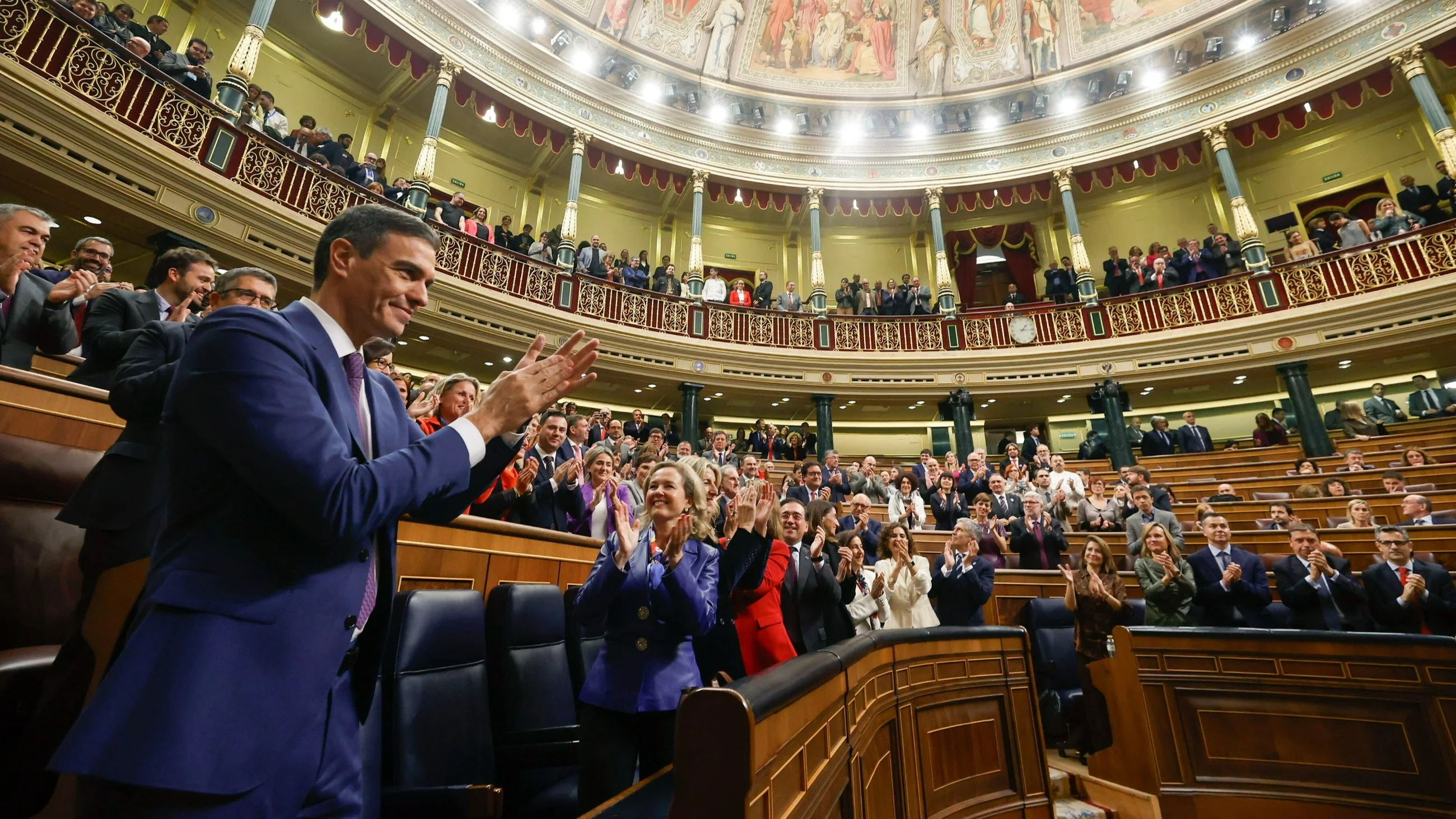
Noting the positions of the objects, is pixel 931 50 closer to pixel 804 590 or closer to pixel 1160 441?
pixel 1160 441

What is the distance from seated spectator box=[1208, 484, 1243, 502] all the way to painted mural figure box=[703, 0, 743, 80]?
1108cm

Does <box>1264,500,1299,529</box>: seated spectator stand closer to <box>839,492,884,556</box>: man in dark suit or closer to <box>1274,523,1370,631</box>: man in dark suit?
<box>1274,523,1370,631</box>: man in dark suit

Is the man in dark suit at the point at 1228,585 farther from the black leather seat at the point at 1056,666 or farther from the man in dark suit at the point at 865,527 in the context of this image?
the man in dark suit at the point at 865,527

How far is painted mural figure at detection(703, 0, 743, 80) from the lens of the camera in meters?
12.4

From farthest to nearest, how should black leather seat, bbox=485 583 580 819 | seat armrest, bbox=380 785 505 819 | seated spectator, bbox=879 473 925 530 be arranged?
seated spectator, bbox=879 473 925 530, black leather seat, bbox=485 583 580 819, seat armrest, bbox=380 785 505 819

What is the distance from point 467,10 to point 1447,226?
46.8ft

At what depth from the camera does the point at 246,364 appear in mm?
818

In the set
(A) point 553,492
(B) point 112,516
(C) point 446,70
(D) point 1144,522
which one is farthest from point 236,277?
(C) point 446,70

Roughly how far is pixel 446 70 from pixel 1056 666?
10.9 m

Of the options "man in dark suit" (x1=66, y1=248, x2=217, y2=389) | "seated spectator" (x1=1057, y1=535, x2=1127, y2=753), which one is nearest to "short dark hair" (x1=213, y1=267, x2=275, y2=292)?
"man in dark suit" (x1=66, y1=248, x2=217, y2=389)

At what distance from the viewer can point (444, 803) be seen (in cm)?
130

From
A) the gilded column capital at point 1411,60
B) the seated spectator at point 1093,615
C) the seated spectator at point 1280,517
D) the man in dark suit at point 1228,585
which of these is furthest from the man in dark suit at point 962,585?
the gilded column capital at point 1411,60

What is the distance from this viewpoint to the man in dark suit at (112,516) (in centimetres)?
113

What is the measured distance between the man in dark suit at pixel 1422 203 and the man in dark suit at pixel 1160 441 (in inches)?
177
